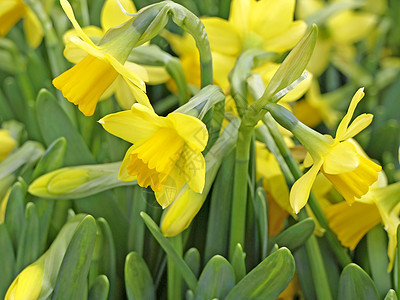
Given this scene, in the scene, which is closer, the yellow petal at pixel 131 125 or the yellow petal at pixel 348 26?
the yellow petal at pixel 131 125

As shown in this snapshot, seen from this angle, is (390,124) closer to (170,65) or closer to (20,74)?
(170,65)

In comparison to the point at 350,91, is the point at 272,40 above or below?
above

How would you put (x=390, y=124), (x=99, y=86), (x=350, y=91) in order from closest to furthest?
(x=99, y=86) → (x=390, y=124) → (x=350, y=91)

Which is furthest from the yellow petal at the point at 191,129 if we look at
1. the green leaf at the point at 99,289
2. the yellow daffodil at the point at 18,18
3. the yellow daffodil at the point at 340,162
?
the yellow daffodil at the point at 18,18

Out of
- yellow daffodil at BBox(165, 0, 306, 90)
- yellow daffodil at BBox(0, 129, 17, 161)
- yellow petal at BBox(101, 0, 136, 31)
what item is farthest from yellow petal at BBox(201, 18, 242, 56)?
yellow daffodil at BBox(0, 129, 17, 161)

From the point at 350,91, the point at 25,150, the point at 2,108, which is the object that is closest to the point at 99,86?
the point at 25,150

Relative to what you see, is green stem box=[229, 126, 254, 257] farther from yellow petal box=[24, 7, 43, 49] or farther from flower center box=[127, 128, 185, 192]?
yellow petal box=[24, 7, 43, 49]

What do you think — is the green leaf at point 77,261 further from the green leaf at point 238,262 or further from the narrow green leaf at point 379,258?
the narrow green leaf at point 379,258
